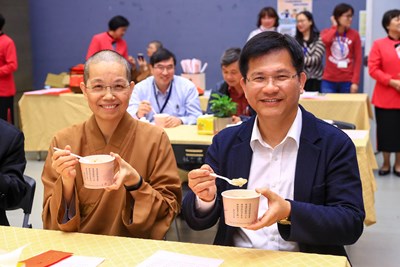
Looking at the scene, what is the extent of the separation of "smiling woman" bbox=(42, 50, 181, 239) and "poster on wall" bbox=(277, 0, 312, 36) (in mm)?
6073

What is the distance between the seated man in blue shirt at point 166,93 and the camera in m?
4.82

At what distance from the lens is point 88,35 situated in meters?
9.21

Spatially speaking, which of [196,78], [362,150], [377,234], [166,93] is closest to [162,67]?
[166,93]

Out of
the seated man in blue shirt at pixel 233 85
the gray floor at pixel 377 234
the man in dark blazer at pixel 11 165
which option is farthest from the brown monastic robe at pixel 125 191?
the seated man in blue shirt at pixel 233 85

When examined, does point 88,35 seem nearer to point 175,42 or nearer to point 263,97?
point 175,42

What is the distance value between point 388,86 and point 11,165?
14.2ft

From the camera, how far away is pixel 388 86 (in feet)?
19.5

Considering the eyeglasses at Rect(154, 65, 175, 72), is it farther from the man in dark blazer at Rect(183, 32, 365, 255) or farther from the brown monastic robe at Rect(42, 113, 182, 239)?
the man in dark blazer at Rect(183, 32, 365, 255)

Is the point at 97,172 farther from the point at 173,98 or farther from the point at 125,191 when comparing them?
the point at 173,98

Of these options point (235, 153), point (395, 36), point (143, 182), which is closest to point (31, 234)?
point (143, 182)

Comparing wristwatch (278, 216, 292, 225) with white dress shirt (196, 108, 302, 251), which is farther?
white dress shirt (196, 108, 302, 251)

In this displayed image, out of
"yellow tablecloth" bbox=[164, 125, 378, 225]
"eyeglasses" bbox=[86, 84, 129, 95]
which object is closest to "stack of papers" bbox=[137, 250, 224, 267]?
"eyeglasses" bbox=[86, 84, 129, 95]

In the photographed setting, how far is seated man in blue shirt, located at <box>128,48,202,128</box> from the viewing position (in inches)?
190

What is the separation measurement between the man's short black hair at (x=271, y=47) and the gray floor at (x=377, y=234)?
86.8 inches
